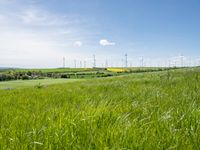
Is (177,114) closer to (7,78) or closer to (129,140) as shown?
(129,140)

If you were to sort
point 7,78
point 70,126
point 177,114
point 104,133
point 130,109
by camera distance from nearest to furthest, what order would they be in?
point 104,133, point 70,126, point 177,114, point 130,109, point 7,78

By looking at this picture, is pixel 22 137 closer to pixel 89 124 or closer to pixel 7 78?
pixel 89 124

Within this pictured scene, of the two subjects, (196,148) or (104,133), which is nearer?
(196,148)

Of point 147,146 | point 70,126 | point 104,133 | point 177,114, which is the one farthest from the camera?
point 177,114

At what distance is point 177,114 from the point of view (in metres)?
4.05

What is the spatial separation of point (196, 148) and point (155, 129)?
63 cm

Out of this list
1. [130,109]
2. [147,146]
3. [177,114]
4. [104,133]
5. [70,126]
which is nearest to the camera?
[147,146]

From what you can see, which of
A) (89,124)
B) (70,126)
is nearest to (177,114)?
(89,124)

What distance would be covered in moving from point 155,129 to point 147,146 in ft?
2.05

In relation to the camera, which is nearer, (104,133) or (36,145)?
(36,145)

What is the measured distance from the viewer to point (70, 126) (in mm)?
3172

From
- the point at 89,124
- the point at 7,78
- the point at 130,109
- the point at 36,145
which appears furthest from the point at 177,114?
the point at 7,78

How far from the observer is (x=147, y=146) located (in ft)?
8.48

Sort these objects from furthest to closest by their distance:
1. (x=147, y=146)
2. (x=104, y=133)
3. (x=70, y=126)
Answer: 1. (x=70, y=126)
2. (x=104, y=133)
3. (x=147, y=146)
